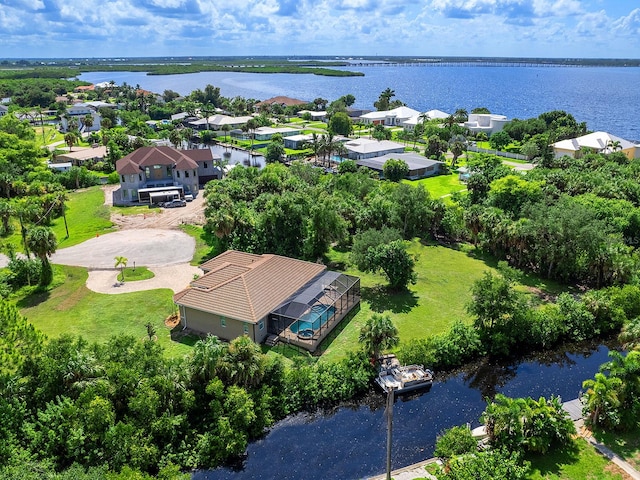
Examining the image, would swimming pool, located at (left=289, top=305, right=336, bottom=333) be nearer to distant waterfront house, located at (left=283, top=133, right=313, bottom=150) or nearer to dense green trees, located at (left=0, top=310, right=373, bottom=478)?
dense green trees, located at (left=0, top=310, right=373, bottom=478)

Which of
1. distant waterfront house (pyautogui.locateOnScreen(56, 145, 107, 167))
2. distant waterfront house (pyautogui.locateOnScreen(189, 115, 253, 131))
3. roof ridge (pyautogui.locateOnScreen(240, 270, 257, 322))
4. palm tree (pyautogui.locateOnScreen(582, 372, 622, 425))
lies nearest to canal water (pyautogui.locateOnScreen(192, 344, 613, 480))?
palm tree (pyautogui.locateOnScreen(582, 372, 622, 425))

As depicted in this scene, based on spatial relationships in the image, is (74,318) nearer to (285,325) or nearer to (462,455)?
(285,325)

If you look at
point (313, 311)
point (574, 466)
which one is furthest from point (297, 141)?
point (574, 466)

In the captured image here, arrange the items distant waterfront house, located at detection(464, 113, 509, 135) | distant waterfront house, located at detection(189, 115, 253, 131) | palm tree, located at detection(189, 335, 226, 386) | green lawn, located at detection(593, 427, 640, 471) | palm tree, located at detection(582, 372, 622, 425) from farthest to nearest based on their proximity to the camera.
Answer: distant waterfront house, located at detection(189, 115, 253, 131)
distant waterfront house, located at detection(464, 113, 509, 135)
palm tree, located at detection(189, 335, 226, 386)
palm tree, located at detection(582, 372, 622, 425)
green lawn, located at detection(593, 427, 640, 471)

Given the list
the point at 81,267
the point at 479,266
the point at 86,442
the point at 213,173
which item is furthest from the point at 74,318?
the point at 213,173

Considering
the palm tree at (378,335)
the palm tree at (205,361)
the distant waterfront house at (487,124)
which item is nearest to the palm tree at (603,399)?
the palm tree at (378,335)

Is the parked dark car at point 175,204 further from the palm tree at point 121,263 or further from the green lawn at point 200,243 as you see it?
the palm tree at point 121,263

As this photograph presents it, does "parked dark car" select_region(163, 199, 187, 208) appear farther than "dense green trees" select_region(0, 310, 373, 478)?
Yes
